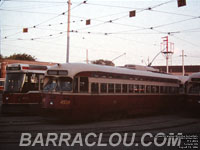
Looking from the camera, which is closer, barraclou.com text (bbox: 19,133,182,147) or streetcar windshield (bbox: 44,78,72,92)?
barraclou.com text (bbox: 19,133,182,147)

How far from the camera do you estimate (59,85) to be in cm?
1270

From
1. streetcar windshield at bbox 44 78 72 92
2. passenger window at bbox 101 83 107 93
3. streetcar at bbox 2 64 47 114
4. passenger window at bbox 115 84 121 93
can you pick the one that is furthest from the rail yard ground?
→ streetcar at bbox 2 64 47 114

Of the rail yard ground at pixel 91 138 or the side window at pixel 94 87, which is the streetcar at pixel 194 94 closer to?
the rail yard ground at pixel 91 138

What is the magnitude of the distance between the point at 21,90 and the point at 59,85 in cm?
407

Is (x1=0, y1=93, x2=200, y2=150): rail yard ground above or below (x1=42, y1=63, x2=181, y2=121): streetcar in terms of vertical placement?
below

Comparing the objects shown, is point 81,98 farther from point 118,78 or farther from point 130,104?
point 130,104

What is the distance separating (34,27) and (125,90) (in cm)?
1196

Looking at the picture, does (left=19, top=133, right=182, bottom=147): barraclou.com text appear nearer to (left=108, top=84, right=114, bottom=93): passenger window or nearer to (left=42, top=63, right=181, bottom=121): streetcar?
(left=42, top=63, right=181, bottom=121): streetcar

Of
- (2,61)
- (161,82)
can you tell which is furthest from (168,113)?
(2,61)

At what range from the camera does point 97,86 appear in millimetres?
13430

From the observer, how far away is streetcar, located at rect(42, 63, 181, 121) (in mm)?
12404

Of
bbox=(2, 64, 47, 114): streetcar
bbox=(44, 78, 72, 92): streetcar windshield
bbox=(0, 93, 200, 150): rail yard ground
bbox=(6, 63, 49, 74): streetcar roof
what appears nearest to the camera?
bbox=(0, 93, 200, 150): rail yard ground

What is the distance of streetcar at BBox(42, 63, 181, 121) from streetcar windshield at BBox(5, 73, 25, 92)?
3119 millimetres

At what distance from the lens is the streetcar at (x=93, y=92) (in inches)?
488
